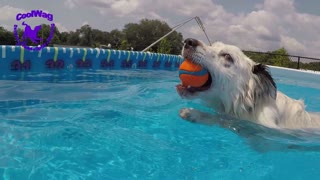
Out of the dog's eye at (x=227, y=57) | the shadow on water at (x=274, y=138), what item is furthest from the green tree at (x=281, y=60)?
the dog's eye at (x=227, y=57)

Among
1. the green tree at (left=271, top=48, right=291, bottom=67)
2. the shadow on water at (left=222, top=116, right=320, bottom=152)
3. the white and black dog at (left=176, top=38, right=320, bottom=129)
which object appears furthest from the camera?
the green tree at (left=271, top=48, right=291, bottom=67)

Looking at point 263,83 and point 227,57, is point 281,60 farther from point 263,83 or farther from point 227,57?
point 227,57

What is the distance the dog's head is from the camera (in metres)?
4.04

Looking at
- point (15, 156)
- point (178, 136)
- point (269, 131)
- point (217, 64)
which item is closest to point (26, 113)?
point (15, 156)

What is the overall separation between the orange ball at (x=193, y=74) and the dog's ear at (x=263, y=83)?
0.61 metres

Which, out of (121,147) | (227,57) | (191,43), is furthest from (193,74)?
(121,147)

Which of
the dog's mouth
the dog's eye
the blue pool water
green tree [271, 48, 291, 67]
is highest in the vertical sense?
green tree [271, 48, 291, 67]

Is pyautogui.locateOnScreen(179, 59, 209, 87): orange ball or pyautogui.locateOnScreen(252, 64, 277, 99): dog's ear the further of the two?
pyautogui.locateOnScreen(252, 64, 277, 99): dog's ear

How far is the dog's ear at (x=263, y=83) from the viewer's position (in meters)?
4.08

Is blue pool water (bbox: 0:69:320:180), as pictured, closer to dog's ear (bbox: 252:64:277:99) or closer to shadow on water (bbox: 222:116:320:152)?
shadow on water (bbox: 222:116:320:152)

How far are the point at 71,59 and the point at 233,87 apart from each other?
25.7ft

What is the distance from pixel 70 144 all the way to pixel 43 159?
0.49 meters

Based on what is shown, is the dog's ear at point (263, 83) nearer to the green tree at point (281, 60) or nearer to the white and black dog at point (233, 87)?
the white and black dog at point (233, 87)

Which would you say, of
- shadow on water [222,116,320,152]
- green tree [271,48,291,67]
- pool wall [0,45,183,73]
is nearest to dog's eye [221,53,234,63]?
shadow on water [222,116,320,152]
